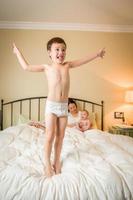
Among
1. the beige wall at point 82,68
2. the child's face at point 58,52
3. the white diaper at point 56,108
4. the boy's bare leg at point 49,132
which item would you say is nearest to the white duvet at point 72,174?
the boy's bare leg at point 49,132

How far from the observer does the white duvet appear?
4.21 ft

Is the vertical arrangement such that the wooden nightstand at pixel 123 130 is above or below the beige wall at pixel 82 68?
below

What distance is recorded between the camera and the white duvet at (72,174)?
128 centimetres

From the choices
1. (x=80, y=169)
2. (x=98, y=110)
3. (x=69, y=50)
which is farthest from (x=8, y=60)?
(x=80, y=169)

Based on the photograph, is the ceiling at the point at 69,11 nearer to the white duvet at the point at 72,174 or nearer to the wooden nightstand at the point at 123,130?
the wooden nightstand at the point at 123,130

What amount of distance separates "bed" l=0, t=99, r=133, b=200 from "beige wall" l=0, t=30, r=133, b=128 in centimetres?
149

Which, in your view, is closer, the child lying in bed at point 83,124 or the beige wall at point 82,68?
the child lying in bed at point 83,124

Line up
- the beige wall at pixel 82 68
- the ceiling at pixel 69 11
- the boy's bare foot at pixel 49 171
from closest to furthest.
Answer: the boy's bare foot at pixel 49 171 < the ceiling at pixel 69 11 < the beige wall at pixel 82 68

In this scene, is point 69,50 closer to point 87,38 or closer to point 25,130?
point 87,38

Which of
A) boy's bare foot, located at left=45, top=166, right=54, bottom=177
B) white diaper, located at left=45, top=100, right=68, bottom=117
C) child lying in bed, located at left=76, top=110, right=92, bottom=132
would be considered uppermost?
white diaper, located at left=45, top=100, right=68, bottom=117

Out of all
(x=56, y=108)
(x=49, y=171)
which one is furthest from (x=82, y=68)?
(x=49, y=171)

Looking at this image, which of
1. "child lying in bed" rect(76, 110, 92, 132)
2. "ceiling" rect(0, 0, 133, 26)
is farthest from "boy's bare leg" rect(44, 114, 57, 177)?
"ceiling" rect(0, 0, 133, 26)

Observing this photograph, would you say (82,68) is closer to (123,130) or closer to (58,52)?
(123,130)

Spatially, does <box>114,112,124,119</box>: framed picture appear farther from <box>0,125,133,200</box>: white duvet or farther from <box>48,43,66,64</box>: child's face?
<box>48,43,66,64</box>: child's face
